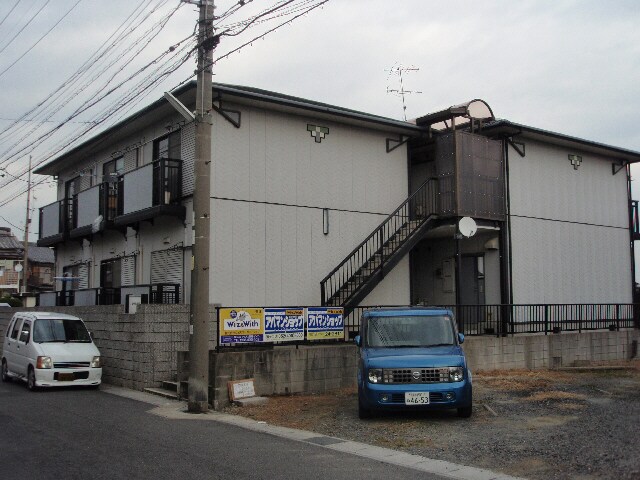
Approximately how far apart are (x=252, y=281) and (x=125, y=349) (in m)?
3.52

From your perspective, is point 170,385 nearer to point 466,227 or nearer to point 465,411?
point 465,411

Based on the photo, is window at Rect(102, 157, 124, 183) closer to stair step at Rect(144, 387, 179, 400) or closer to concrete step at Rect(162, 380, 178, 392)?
concrete step at Rect(162, 380, 178, 392)

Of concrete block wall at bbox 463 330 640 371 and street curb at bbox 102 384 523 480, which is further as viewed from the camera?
concrete block wall at bbox 463 330 640 371

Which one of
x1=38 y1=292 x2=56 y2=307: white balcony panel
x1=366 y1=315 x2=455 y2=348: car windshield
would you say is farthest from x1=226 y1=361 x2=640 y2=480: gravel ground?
x1=38 y1=292 x2=56 y2=307: white balcony panel

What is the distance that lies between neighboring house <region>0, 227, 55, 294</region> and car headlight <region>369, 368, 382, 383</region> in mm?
50056

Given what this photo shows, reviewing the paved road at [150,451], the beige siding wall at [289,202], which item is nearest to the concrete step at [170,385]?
the paved road at [150,451]

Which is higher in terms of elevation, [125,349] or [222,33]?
[222,33]

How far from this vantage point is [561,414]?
1075 cm

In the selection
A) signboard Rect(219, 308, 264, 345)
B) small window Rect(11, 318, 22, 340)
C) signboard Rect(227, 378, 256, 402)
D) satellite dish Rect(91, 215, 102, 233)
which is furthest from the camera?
satellite dish Rect(91, 215, 102, 233)

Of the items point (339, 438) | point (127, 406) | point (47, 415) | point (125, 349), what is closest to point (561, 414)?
point (339, 438)

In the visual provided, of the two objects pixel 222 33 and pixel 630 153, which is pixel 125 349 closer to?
pixel 222 33

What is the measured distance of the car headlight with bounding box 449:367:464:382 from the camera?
10375 millimetres

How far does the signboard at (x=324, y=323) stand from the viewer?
557 inches

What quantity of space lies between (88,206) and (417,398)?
14.7 m
